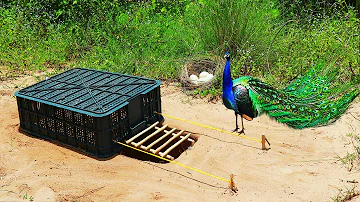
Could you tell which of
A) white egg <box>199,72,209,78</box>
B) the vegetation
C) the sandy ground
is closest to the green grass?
the sandy ground

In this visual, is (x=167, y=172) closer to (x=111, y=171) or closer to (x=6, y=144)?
(x=111, y=171)

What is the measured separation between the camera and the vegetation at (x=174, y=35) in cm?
795

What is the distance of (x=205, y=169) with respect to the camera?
5320 millimetres

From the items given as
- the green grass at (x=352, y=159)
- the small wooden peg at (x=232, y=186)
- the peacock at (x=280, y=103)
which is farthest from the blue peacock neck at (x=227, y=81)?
the green grass at (x=352, y=159)

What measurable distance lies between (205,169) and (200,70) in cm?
308

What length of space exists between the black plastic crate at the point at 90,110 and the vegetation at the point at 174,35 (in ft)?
6.01

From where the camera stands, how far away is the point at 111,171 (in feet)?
17.5

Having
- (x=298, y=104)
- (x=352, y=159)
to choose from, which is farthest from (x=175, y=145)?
(x=352, y=159)

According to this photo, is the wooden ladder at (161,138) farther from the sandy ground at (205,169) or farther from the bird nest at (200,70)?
the bird nest at (200,70)

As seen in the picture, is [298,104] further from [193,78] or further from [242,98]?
[193,78]

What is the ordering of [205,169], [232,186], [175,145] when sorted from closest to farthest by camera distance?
[232,186]
[205,169]
[175,145]

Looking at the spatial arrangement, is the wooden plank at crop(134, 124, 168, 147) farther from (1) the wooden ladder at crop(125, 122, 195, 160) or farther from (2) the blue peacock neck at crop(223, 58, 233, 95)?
(2) the blue peacock neck at crop(223, 58, 233, 95)

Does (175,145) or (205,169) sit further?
(175,145)

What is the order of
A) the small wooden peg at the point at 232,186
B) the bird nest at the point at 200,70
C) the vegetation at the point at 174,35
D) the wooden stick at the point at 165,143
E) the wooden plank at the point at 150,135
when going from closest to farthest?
the small wooden peg at the point at 232,186, the wooden stick at the point at 165,143, the wooden plank at the point at 150,135, the bird nest at the point at 200,70, the vegetation at the point at 174,35
